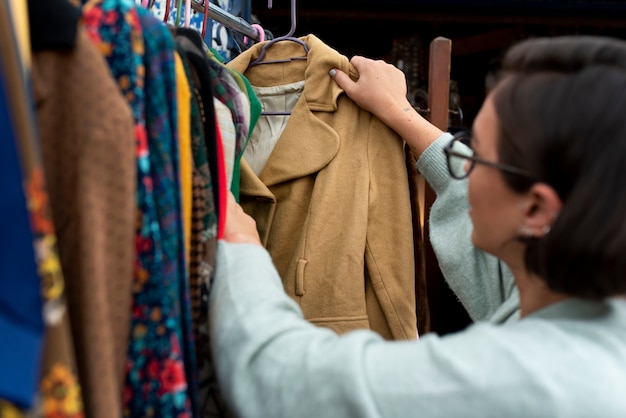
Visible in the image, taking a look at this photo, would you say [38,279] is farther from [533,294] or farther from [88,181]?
[533,294]

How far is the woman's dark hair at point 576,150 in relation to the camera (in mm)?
574

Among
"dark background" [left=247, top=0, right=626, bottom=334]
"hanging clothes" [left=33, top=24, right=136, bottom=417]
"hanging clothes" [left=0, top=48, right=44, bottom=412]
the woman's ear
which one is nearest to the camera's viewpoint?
"hanging clothes" [left=0, top=48, right=44, bottom=412]

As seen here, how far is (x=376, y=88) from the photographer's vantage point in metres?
1.10

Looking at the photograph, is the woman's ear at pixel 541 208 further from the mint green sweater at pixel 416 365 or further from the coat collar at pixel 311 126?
the coat collar at pixel 311 126

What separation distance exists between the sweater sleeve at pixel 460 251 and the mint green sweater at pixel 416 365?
0.30 m

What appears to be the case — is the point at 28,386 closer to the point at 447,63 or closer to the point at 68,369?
the point at 68,369

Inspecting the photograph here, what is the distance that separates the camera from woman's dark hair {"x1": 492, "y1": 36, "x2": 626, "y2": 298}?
0.57 meters

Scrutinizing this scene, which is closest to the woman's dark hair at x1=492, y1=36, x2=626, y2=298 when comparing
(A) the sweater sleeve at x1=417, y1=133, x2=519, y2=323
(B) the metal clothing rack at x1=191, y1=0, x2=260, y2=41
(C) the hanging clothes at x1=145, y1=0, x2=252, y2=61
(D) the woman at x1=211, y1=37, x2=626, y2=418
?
(D) the woman at x1=211, y1=37, x2=626, y2=418

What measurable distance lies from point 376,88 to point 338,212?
0.26 m

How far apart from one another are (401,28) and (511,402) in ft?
9.13

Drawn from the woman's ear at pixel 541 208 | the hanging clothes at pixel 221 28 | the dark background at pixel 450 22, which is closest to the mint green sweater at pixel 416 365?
the woman's ear at pixel 541 208

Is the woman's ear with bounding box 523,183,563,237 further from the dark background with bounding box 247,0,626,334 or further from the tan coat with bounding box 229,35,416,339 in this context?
the dark background with bounding box 247,0,626,334

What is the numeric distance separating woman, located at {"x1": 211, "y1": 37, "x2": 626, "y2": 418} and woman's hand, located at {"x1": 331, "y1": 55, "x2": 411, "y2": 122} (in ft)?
1.23

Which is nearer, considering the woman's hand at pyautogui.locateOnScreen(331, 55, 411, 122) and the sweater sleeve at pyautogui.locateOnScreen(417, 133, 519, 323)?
the sweater sleeve at pyautogui.locateOnScreen(417, 133, 519, 323)
